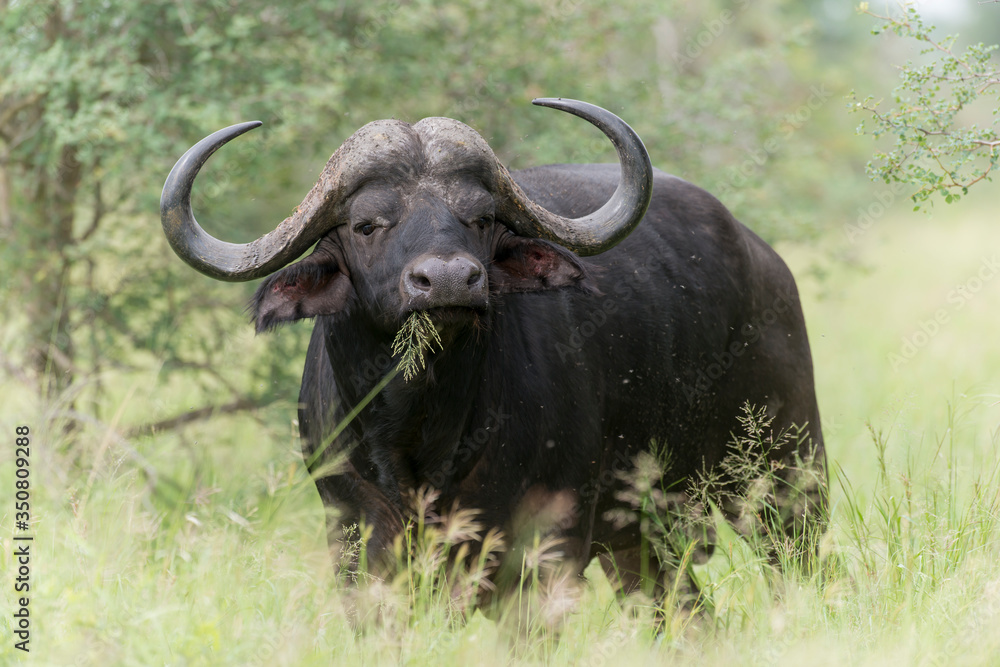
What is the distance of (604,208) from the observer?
3.86 metres

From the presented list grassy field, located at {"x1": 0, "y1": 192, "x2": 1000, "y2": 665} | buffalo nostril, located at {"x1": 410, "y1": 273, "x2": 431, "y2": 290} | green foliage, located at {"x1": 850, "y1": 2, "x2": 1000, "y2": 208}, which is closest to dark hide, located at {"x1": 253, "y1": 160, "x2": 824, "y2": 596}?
buffalo nostril, located at {"x1": 410, "y1": 273, "x2": 431, "y2": 290}

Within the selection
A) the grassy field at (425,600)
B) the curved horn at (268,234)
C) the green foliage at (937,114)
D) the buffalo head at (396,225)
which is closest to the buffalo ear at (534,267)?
the buffalo head at (396,225)

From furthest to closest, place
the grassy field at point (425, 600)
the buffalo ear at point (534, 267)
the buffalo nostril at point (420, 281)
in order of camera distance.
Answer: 1. the buffalo ear at point (534, 267)
2. the buffalo nostril at point (420, 281)
3. the grassy field at point (425, 600)

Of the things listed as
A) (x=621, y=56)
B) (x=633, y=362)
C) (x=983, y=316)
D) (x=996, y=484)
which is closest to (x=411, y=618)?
(x=633, y=362)

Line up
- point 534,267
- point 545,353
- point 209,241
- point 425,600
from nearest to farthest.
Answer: point 425,600, point 209,241, point 534,267, point 545,353

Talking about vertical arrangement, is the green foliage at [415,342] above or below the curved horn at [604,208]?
below

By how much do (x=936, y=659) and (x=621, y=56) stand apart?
46.1 feet

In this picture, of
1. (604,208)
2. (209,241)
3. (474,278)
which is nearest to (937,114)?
(604,208)

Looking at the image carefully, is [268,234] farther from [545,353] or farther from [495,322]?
[545,353]

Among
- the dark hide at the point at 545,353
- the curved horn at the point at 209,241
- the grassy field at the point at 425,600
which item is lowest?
the grassy field at the point at 425,600

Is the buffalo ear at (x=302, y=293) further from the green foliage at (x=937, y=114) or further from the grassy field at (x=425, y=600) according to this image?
the green foliage at (x=937, y=114)

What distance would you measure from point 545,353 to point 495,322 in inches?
11.3

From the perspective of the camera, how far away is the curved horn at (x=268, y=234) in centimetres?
348

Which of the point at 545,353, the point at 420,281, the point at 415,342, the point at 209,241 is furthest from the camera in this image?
the point at 545,353
